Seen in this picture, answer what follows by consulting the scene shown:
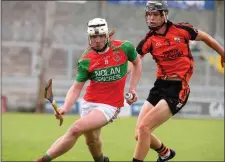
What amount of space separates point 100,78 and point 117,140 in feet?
25.2

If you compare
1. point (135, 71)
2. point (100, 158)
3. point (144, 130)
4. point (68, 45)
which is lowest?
point (68, 45)

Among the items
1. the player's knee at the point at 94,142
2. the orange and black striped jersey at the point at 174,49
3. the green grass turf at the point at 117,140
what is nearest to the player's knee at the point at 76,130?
the player's knee at the point at 94,142

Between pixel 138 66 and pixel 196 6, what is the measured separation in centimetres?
2419

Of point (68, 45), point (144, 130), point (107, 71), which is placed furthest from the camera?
point (68, 45)

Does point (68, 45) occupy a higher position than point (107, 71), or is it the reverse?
point (107, 71)

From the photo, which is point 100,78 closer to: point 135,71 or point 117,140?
point 135,71

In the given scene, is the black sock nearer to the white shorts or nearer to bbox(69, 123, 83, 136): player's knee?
the white shorts

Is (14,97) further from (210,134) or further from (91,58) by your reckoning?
(91,58)

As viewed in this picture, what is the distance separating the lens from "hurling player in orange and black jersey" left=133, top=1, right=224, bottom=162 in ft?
29.6

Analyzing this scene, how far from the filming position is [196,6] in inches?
1286

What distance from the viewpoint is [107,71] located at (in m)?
8.55

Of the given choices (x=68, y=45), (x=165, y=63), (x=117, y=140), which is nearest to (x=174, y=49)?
(x=165, y=63)

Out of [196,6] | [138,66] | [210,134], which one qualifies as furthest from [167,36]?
[196,6]

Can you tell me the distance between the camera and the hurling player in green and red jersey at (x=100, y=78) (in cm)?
833
